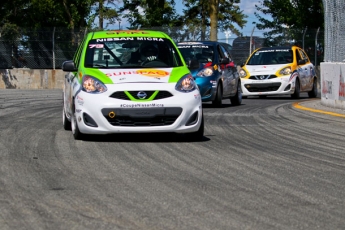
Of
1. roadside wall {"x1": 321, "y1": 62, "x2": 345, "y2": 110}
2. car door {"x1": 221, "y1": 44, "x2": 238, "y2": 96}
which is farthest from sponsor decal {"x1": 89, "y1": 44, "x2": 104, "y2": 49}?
car door {"x1": 221, "y1": 44, "x2": 238, "y2": 96}

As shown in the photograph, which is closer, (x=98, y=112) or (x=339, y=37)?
(x=98, y=112)

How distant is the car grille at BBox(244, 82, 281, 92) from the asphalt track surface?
995cm

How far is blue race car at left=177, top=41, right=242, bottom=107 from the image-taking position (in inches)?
717

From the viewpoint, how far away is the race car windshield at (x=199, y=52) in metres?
19.0

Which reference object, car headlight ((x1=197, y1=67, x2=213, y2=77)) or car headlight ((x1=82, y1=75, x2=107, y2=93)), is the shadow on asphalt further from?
car headlight ((x1=197, y1=67, x2=213, y2=77))

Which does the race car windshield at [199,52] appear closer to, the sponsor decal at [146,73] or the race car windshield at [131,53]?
the race car windshield at [131,53]

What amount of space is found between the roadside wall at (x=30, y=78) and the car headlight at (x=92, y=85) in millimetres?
22999

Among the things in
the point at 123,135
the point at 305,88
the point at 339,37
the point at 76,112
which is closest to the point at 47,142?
the point at 76,112

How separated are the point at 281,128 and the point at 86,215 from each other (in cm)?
739

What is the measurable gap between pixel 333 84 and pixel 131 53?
689cm

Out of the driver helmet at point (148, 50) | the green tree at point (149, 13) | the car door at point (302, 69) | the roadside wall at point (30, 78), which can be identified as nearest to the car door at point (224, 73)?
the car door at point (302, 69)

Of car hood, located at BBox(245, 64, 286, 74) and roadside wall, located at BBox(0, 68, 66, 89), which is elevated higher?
car hood, located at BBox(245, 64, 286, 74)

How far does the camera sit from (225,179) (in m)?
7.55

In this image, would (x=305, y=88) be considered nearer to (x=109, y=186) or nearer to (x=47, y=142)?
(x=47, y=142)
